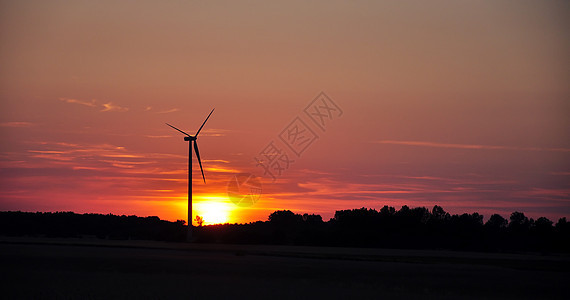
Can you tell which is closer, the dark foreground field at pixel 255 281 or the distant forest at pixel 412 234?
the dark foreground field at pixel 255 281

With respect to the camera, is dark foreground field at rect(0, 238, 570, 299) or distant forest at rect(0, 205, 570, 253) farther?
distant forest at rect(0, 205, 570, 253)

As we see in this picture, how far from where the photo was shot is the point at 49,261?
73312 millimetres

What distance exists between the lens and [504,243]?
6545 inches

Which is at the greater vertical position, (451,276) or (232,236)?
(232,236)

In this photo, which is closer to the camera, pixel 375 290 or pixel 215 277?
pixel 375 290

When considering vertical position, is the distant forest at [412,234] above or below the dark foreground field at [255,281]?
above

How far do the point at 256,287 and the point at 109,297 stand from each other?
38.3 ft

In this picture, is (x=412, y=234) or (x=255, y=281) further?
(x=412, y=234)

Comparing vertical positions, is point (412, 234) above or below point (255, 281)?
above

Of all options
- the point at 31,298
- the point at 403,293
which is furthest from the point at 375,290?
the point at 31,298

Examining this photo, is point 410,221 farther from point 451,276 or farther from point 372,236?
point 451,276

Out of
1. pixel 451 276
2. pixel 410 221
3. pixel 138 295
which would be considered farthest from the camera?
pixel 410 221

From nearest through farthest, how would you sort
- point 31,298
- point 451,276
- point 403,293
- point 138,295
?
1. point 31,298
2. point 138,295
3. point 403,293
4. point 451,276

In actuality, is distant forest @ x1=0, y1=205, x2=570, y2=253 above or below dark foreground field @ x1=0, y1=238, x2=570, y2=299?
above
